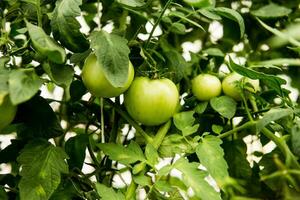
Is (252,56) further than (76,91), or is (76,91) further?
(252,56)

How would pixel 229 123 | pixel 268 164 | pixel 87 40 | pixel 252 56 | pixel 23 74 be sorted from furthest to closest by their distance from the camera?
pixel 252 56 → pixel 229 123 → pixel 268 164 → pixel 87 40 → pixel 23 74

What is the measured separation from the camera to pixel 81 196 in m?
0.85

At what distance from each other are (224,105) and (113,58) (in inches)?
9.4

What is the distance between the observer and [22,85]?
0.63 meters

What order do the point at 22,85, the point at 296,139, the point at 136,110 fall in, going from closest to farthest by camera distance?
the point at 22,85, the point at 296,139, the point at 136,110

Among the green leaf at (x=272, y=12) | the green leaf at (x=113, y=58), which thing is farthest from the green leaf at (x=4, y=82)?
the green leaf at (x=272, y=12)

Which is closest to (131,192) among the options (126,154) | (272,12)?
(126,154)

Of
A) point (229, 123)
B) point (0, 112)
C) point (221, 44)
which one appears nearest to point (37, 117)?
point (0, 112)

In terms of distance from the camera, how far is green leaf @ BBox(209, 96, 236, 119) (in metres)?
0.85

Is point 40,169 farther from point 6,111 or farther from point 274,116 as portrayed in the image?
point 274,116

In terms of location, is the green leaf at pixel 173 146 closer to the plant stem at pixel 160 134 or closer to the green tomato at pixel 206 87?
the plant stem at pixel 160 134

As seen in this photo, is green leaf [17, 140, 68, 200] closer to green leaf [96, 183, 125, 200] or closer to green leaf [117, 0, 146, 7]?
green leaf [96, 183, 125, 200]

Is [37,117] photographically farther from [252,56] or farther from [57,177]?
[252,56]

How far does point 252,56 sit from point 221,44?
9 cm
